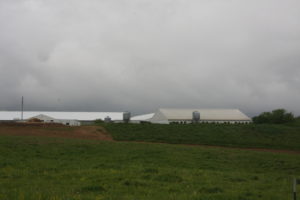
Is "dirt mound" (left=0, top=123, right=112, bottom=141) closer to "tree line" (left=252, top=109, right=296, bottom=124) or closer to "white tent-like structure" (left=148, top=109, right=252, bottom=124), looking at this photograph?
"white tent-like structure" (left=148, top=109, right=252, bottom=124)

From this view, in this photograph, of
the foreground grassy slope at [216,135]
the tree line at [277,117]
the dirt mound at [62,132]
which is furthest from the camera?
the tree line at [277,117]

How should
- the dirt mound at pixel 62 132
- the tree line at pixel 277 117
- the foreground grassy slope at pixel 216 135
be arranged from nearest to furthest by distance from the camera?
the dirt mound at pixel 62 132, the foreground grassy slope at pixel 216 135, the tree line at pixel 277 117

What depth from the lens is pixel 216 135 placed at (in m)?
36.5

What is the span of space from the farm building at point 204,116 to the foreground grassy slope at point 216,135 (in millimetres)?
27360

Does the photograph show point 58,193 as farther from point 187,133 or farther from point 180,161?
point 187,133

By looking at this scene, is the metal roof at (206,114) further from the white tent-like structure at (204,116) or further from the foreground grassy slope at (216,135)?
the foreground grassy slope at (216,135)

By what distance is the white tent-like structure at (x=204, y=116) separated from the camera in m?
69.6

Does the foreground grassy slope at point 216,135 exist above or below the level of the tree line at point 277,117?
below

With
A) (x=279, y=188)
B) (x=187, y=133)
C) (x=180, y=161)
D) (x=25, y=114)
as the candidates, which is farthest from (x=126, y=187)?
(x=25, y=114)

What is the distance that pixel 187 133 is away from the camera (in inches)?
1478

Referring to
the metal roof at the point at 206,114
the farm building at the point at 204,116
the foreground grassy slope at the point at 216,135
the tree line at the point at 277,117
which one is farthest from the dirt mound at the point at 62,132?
the tree line at the point at 277,117

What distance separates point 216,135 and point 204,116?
36011 mm

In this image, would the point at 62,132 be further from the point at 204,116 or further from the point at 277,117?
the point at 277,117

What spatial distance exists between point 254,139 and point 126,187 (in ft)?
96.0
